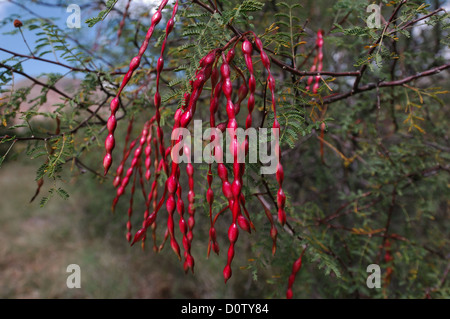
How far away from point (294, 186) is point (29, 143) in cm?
147

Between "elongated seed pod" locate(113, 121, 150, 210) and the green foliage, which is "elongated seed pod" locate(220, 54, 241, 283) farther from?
"elongated seed pod" locate(113, 121, 150, 210)

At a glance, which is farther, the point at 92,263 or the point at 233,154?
the point at 92,263

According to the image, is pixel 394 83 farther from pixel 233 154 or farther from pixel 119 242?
pixel 119 242

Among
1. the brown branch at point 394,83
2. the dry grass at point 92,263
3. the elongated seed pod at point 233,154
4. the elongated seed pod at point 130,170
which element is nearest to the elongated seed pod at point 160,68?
the elongated seed pod at point 233,154

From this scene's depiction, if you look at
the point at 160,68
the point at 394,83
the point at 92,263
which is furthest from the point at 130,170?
the point at 92,263

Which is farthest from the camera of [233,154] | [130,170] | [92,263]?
[92,263]

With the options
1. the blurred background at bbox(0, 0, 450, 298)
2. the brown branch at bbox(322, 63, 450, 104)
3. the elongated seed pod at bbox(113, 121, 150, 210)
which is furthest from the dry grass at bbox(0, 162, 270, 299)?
the brown branch at bbox(322, 63, 450, 104)

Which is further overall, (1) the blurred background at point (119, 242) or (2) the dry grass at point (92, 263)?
(2) the dry grass at point (92, 263)

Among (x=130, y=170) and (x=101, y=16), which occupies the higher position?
(x=101, y=16)

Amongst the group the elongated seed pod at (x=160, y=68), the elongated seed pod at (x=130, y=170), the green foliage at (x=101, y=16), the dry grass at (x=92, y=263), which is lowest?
the dry grass at (x=92, y=263)

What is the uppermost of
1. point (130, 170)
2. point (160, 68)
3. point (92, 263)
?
point (160, 68)

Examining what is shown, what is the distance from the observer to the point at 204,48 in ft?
1.99

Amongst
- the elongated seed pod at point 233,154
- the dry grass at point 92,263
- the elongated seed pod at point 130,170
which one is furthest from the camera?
the dry grass at point 92,263

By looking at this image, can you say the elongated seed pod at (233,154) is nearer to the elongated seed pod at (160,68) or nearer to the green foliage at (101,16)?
the elongated seed pod at (160,68)
